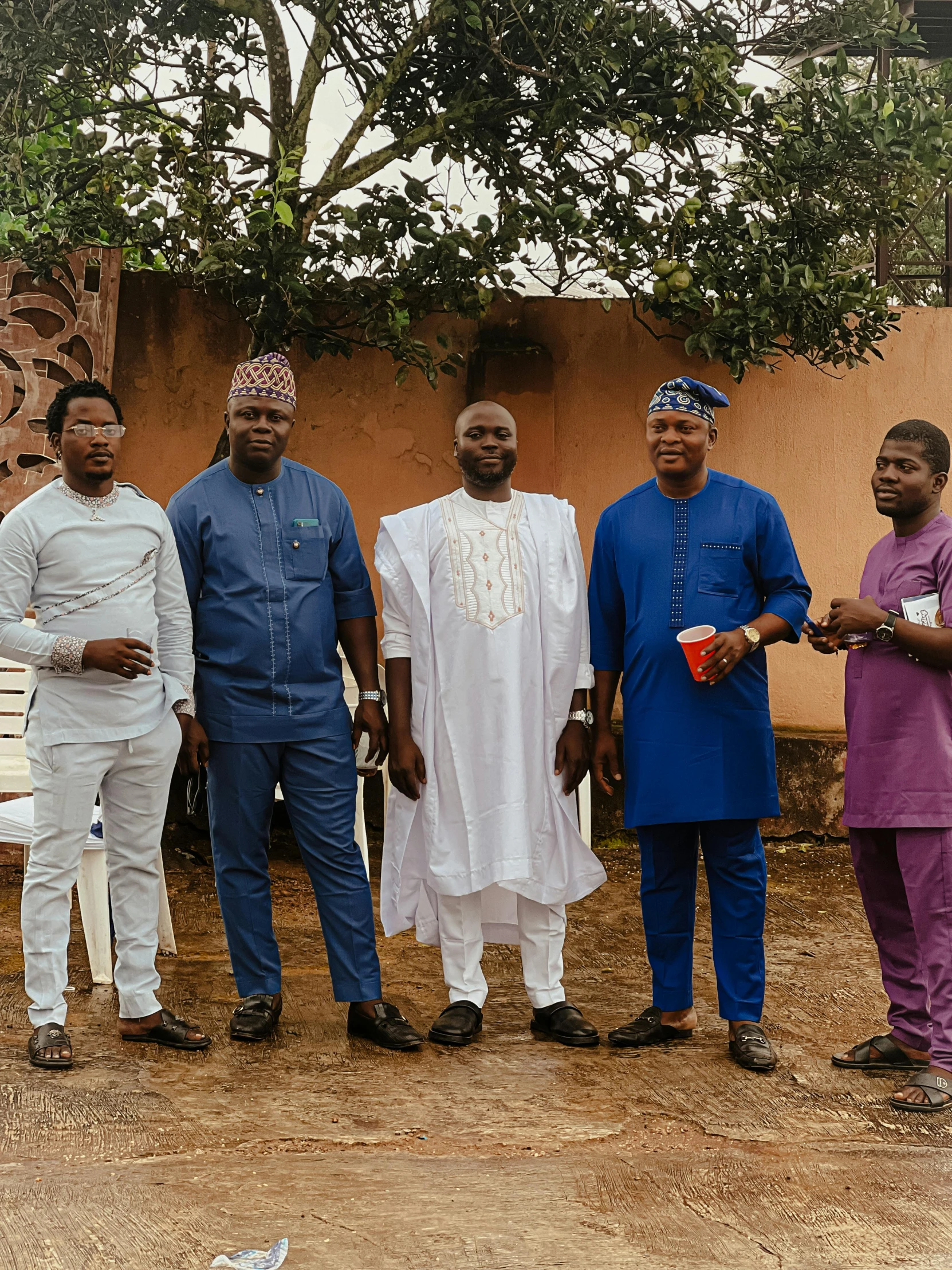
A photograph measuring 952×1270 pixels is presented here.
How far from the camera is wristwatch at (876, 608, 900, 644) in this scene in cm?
367

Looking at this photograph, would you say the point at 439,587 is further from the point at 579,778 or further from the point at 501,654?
the point at 579,778

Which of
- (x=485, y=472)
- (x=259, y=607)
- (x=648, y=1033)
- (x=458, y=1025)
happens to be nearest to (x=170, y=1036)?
(x=458, y=1025)

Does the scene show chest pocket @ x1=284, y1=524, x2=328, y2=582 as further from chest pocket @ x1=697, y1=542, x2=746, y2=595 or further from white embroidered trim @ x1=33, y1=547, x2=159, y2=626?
chest pocket @ x1=697, y1=542, x2=746, y2=595

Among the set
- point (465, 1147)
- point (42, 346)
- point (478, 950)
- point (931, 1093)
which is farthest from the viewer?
point (42, 346)

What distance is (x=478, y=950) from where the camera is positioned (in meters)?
4.23

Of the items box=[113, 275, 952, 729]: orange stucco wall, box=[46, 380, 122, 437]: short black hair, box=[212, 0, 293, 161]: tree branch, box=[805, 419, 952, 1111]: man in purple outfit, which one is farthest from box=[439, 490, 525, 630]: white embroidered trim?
box=[212, 0, 293, 161]: tree branch

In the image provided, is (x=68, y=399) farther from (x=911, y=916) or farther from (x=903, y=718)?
(x=911, y=916)

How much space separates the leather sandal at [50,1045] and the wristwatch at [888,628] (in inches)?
102

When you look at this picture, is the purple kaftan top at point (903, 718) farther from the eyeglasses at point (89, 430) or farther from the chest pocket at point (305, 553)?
the eyeglasses at point (89, 430)

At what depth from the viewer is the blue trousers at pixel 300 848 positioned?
411 cm

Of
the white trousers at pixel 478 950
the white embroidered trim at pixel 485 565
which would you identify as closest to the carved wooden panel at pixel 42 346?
the white embroidered trim at pixel 485 565

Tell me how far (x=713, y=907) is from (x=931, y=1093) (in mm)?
828

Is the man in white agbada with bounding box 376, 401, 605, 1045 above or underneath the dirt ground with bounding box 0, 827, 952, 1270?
above

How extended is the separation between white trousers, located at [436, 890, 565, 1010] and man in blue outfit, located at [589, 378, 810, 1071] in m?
0.29
